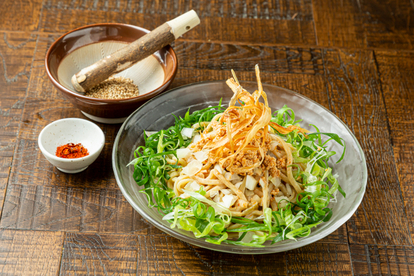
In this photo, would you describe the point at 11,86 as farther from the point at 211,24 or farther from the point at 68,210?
the point at 211,24

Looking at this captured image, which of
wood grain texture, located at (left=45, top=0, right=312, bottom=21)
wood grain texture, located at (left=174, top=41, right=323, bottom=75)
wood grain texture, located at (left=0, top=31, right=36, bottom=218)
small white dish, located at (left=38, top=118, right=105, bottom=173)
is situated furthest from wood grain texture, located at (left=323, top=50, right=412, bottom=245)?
wood grain texture, located at (left=0, top=31, right=36, bottom=218)

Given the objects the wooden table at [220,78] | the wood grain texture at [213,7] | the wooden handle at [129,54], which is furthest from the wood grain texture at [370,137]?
the wooden handle at [129,54]

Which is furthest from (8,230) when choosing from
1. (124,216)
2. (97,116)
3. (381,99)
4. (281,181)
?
(381,99)

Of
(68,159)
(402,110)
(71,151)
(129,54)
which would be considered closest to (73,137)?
(71,151)

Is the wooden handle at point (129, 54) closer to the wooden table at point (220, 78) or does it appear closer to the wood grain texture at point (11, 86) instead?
the wooden table at point (220, 78)

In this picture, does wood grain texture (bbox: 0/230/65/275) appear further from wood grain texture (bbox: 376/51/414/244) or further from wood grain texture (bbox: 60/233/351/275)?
wood grain texture (bbox: 376/51/414/244)

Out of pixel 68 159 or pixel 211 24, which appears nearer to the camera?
pixel 68 159
